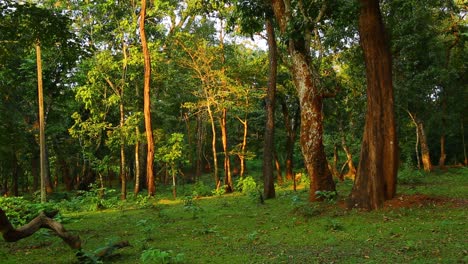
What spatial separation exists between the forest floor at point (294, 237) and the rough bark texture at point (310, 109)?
90cm

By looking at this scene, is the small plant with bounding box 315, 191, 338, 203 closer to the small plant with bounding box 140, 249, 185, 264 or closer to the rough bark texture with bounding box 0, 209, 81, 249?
the small plant with bounding box 140, 249, 185, 264

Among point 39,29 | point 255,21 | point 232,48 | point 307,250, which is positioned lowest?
point 307,250

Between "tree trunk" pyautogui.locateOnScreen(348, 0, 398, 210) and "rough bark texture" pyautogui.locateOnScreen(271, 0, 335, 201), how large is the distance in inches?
66.9

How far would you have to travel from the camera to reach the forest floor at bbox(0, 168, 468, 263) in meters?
6.37

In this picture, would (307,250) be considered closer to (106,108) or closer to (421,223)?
(421,223)

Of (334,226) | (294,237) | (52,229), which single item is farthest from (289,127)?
(52,229)

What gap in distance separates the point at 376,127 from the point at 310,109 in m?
2.18

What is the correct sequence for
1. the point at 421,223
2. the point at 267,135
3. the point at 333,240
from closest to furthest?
the point at 333,240
the point at 421,223
the point at 267,135

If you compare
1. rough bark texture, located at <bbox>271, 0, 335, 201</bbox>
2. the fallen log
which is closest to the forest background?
rough bark texture, located at <bbox>271, 0, 335, 201</bbox>

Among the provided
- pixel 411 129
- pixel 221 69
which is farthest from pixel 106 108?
pixel 411 129

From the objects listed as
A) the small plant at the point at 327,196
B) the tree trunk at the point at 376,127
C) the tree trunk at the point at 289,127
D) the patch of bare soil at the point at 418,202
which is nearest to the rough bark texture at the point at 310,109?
the small plant at the point at 327,196

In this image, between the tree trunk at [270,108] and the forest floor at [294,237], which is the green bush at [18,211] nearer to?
the forest floor at [294,237]

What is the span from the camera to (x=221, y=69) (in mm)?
23531

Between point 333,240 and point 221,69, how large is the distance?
1706cm
